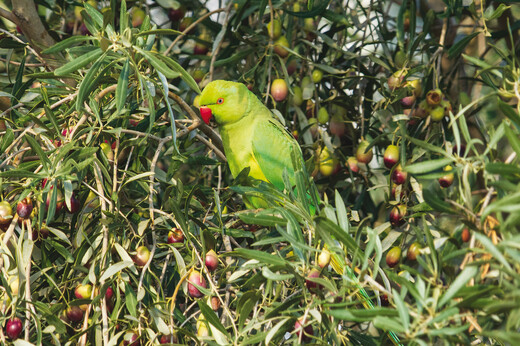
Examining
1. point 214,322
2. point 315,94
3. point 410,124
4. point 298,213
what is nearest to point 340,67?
point 315,94

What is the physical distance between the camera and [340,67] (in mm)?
2529

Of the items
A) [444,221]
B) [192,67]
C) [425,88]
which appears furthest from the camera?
[444,221]

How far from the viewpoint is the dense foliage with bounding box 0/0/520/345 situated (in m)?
1.16

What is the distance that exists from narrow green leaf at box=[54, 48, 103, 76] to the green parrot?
999mm

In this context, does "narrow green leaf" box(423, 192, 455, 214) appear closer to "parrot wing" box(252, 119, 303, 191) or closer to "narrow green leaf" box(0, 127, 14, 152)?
"narrow green leaf" box(0, 127, 14, 152)

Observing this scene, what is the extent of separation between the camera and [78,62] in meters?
1.38

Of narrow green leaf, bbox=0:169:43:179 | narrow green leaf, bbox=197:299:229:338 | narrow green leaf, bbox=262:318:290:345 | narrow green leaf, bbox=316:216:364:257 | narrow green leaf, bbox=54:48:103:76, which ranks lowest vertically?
narrow green leaf, bbox=197:299:229:338

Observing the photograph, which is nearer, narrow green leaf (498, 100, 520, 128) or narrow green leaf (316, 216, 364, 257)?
narrow green leaf (498, 100, 520, 128)

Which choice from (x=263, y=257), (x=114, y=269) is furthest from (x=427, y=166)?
(x=114, y=269)

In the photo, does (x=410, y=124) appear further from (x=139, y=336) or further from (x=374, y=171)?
(x=139, y=336)

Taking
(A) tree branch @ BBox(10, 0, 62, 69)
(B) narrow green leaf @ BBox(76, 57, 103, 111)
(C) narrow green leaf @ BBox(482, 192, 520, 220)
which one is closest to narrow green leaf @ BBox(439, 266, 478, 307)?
(C) narrow green leaf @ BBox(482, 192, 520, 220)

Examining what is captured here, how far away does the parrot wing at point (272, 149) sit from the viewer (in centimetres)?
244

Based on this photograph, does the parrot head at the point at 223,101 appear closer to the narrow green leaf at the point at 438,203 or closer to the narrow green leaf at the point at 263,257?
the narrow green leaf at the point at 263,257

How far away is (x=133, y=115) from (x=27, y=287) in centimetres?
74
